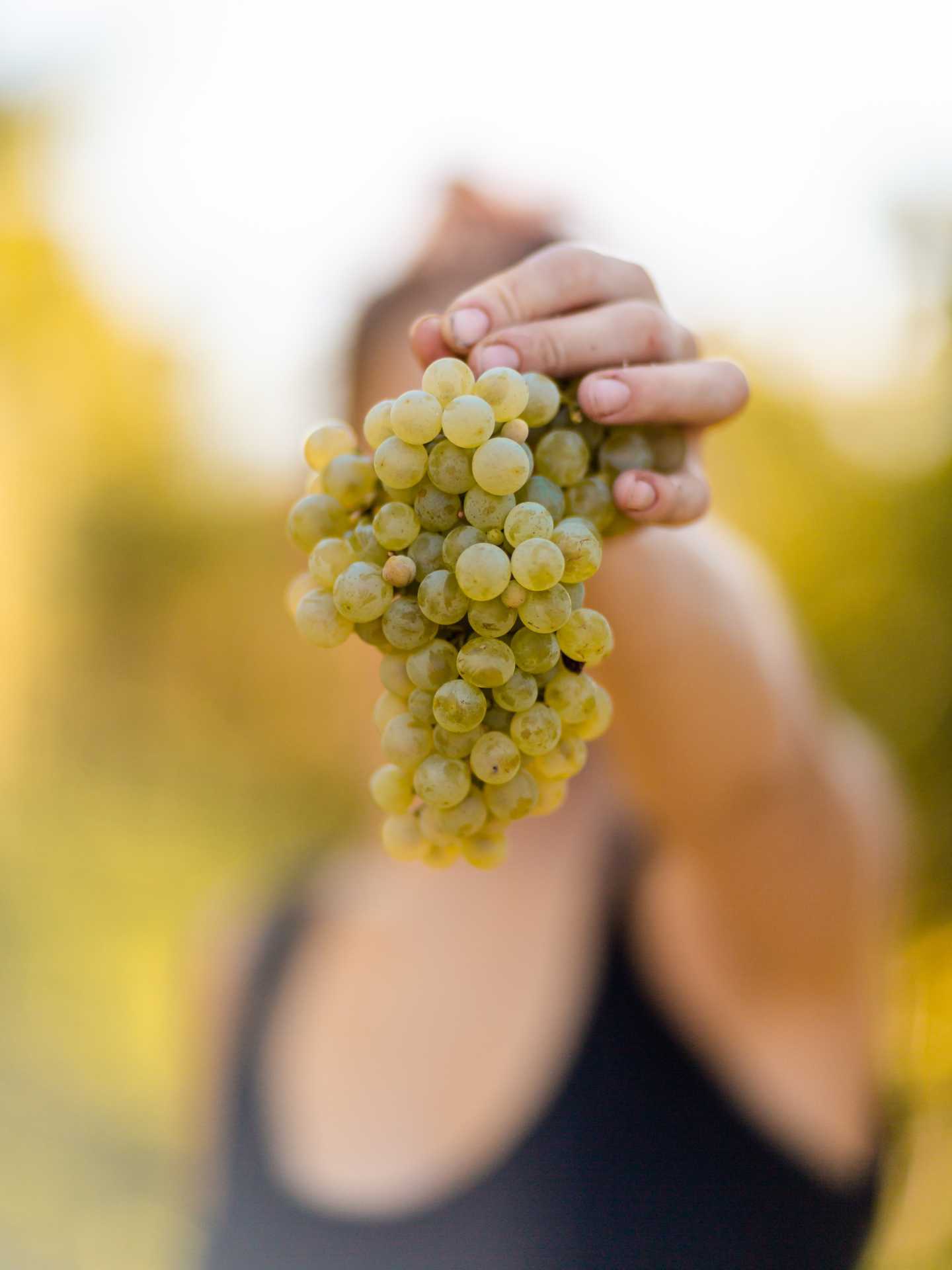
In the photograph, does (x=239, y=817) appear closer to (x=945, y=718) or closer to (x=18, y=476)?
(x=18, y=476)

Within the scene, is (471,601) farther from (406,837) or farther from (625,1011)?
(625,1011)

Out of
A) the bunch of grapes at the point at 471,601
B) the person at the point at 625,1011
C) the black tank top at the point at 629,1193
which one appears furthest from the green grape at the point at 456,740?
the black tank top at the point at 629,1193

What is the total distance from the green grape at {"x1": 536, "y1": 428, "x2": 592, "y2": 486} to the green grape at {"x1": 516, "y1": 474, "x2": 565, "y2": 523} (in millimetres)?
10

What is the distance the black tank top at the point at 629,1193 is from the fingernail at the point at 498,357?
1.06 m

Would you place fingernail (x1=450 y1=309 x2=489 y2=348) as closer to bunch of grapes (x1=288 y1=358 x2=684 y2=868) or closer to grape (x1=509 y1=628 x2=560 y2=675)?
bunch of grapes (x1=288 y1=358 x2=684 y2=868)

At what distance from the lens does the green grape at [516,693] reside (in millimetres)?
445

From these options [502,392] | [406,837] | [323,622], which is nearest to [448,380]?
[502,392]

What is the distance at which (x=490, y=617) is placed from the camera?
44 cm

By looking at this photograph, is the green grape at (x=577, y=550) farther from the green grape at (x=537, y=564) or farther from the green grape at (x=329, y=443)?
the green grape at (x=329, y=443)

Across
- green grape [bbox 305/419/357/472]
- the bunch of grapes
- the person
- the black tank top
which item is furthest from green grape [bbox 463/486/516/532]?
the black tank top

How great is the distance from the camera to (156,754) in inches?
177

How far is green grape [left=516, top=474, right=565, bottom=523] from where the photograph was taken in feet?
1.52

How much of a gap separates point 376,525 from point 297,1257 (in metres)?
1.44

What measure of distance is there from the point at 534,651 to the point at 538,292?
0.22 meters
